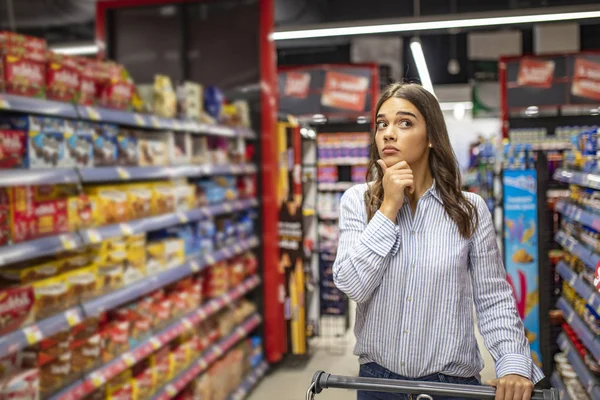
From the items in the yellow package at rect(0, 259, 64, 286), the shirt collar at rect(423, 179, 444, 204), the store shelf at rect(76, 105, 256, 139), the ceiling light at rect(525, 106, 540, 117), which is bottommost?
the yellow package at rect(0, 259, 64, 286)

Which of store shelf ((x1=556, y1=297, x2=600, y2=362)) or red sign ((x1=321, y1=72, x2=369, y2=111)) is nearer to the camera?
store shelf ((x1=556, y1=297, x2=600, y2=362))

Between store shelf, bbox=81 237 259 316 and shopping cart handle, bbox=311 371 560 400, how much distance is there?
6.12ft

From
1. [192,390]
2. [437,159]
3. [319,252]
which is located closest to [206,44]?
[319,252]

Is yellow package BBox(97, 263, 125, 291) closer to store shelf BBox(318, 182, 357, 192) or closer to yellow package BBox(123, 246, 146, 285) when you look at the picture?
yellow package BBox(123, 246, 146, 285)

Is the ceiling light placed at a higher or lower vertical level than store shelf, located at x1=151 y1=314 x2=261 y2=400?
higher

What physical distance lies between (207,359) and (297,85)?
20.7 feet

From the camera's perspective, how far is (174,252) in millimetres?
4445

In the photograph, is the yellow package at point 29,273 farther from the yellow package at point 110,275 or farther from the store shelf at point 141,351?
the store shelf at point 141,351

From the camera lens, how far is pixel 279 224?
6223mm

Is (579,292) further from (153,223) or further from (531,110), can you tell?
(531,110)

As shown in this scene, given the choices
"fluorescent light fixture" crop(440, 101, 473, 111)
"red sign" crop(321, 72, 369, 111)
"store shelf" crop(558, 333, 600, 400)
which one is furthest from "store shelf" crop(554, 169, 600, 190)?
"fluorescent light fixture" crop(440, 101, 473, 111)

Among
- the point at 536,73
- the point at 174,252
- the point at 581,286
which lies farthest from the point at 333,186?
the point at 581,286

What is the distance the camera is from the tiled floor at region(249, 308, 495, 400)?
536cm

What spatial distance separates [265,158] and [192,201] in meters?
1.43
